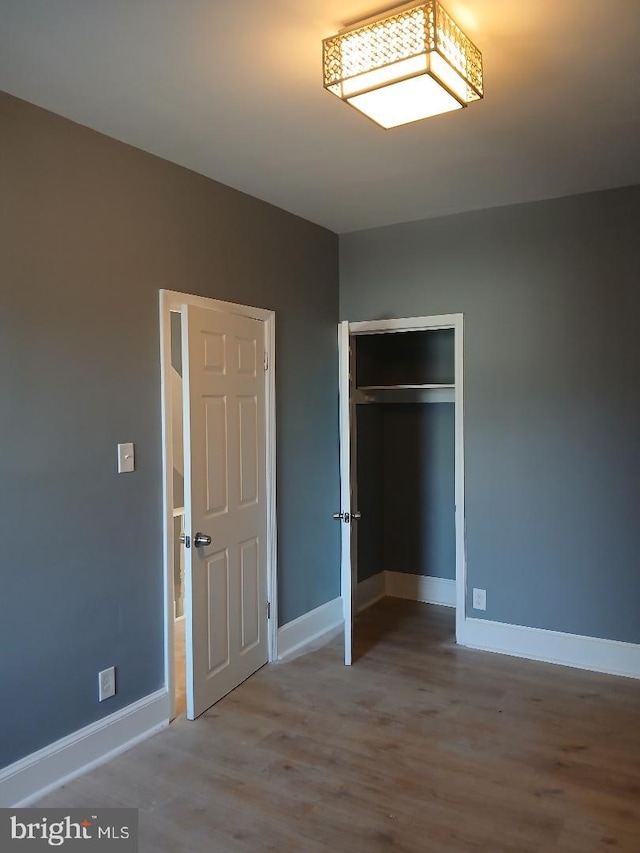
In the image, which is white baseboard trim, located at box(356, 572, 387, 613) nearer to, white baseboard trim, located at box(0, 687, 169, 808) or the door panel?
the door panel

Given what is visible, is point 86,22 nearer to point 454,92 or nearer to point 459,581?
point 454,92

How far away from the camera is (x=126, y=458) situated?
2.84m

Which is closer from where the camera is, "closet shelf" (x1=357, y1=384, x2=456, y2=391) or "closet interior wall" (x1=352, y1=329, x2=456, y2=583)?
"closet shelf" (x1=357, y1=384, x2=456, y2=391)

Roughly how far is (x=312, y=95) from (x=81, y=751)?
2.77 m

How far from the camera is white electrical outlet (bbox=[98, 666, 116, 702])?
276 centimetres

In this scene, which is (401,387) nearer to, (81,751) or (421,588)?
(421,588)

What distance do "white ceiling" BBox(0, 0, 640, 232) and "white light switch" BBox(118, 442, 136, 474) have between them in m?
1.35

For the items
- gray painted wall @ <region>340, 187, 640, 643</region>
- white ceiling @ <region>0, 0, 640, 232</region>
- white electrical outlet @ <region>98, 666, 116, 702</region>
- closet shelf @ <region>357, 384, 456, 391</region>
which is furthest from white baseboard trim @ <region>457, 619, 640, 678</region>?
white ceiling @ <region>0, 0, 640, 232</region>

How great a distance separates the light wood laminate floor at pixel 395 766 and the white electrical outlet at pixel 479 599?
35 cm

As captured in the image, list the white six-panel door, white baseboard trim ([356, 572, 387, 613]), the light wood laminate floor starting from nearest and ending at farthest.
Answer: the light wood laminate floor → the white six-panel door → white baseboard trim ([356, 572, 387, 613])

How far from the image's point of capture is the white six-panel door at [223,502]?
122 inches

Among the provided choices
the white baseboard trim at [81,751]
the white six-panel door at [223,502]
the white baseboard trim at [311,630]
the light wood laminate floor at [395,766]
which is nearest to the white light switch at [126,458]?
the white six-panel door at [223,502]

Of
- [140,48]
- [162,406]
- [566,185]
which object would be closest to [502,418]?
[566,185]

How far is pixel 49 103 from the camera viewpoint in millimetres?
2436
